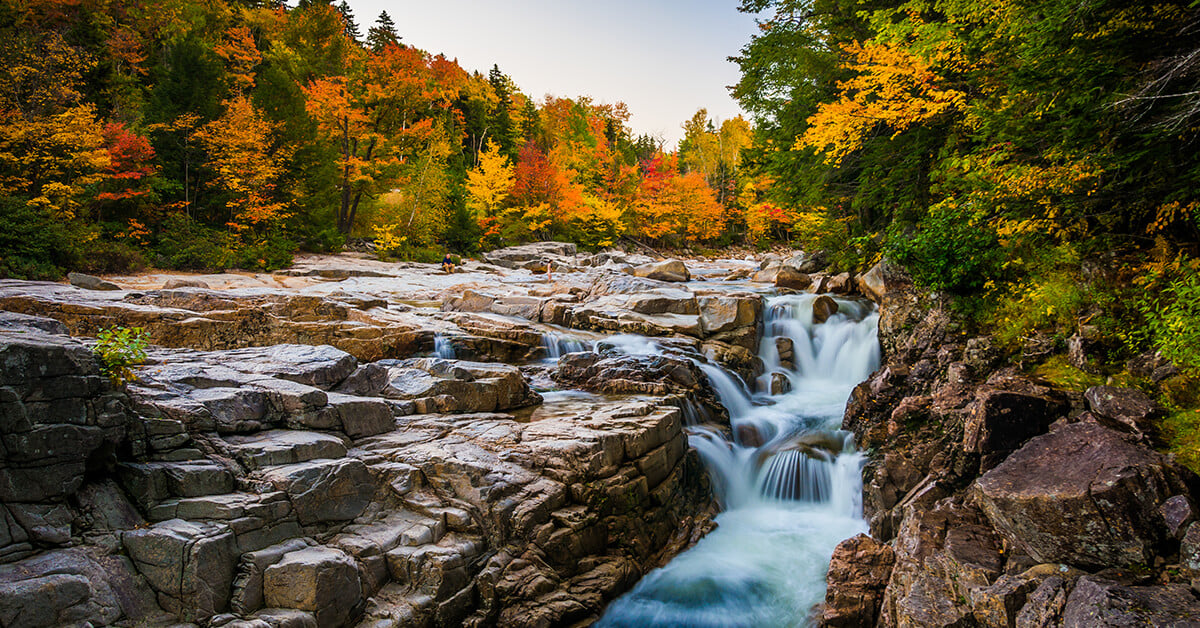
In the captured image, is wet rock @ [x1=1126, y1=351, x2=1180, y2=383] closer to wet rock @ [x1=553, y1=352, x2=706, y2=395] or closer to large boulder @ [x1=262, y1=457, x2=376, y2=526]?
wet rock @ [x1=553, y1=352, x2=706, y2=395]

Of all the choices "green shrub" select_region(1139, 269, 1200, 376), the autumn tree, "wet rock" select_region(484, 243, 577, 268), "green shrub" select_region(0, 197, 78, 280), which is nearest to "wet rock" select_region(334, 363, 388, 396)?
"green shrub" select_region(1139, 269, 1200, 376)

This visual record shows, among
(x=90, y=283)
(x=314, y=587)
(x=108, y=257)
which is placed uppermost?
(x=108, y=257)

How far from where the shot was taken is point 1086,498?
4488 mm

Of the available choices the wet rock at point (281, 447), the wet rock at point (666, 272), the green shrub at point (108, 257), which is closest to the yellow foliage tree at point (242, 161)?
the green shrub at point (108, 257)

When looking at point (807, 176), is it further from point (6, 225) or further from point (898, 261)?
point (6, 225)

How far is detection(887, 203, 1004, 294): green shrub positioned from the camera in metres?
8.33

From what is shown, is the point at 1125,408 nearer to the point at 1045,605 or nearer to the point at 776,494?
the point at 1045,605

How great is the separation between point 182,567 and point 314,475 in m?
1.38

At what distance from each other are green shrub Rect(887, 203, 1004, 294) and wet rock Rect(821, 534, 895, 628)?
470cm

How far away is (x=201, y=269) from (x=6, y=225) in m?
5.48

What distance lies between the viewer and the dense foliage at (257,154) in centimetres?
1619

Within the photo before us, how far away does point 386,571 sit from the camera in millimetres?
5527

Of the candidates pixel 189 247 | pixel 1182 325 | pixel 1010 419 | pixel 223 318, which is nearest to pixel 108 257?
pixel 189 247

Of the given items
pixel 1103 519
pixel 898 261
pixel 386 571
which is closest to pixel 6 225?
pixel 386 571
